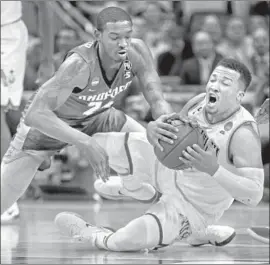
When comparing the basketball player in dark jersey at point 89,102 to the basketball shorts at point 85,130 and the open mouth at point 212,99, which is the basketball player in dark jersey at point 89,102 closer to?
the basketball shorts at point 85,130

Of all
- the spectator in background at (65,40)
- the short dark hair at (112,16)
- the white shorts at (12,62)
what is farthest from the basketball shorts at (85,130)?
the spectator in background at (65,40)

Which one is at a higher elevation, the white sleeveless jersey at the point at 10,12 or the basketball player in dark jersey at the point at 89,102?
the white sleeveless jersey at the point at 10,12

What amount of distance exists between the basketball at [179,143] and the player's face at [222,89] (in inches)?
12.6

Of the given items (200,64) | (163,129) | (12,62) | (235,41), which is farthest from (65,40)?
(163,129)

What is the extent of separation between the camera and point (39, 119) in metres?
3.90

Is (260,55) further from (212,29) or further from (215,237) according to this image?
(215,237)

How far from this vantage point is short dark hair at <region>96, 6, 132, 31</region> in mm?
3896

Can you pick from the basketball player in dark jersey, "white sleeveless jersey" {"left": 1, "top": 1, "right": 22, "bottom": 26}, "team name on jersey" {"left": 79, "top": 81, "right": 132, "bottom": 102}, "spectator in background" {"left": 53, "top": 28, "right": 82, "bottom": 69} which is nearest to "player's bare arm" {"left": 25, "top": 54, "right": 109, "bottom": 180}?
the basketball player in dark jersey

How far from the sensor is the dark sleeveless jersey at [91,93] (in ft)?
13.7

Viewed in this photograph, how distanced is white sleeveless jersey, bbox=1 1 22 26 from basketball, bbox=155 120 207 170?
2701 millimetres

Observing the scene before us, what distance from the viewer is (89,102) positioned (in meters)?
4.41

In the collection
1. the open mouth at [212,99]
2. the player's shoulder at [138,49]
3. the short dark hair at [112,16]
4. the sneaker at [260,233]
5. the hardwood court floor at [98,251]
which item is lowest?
the hardwood court floor at [98,251]

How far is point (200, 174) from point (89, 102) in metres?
0.69

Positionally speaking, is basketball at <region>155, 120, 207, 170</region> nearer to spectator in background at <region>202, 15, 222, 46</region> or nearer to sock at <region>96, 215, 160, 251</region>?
sock at <region>96, 215, 160, 251</region>
